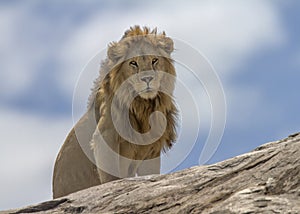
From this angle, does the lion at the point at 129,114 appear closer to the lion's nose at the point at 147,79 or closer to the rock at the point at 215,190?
the lion's nose at the point at 147,79

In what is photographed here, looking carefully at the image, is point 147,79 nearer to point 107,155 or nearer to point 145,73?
point 145,73

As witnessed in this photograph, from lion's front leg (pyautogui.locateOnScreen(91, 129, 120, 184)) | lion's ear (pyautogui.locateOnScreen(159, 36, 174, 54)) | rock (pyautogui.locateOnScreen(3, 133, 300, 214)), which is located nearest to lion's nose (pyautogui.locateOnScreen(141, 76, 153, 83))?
lion's ear (pyautogui.locateOnScreen(159, 36, 174, 54))

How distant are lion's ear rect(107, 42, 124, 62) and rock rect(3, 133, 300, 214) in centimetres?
277

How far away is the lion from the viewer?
11.7m

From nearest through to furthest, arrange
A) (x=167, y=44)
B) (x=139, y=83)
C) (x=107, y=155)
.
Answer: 1. (x=139, y=83)
2. (x=107, y=155)
3. (x=167, y=44)

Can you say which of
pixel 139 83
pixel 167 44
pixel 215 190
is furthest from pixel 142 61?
pixel 215 190

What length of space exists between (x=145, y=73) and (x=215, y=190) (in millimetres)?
3465

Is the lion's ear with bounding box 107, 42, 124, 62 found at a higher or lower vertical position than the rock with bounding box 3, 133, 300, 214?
higher

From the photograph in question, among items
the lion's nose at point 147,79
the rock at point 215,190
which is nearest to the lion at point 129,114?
the lion's nose at point 147,79

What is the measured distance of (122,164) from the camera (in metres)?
11.8

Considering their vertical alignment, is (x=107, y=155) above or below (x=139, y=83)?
below

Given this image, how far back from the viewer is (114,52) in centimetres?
1194

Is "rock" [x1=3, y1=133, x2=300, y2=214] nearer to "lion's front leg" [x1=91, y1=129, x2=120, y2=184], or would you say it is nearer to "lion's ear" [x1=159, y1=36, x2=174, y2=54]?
"lion's front leg" [x1=91, y1=129, x2=120, y2=184]

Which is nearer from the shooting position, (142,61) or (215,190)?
(215,190)
